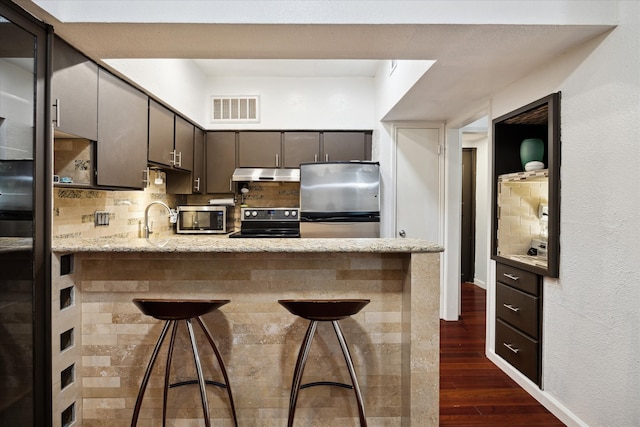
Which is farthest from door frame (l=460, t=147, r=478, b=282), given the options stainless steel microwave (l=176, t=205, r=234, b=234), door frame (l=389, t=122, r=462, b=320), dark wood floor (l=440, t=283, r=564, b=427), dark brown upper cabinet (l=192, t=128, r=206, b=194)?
dark brown upper cabinet (l=192, t=128, r=206, b=194)

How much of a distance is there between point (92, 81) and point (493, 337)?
349 cm

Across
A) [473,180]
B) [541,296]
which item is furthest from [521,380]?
[473,180]

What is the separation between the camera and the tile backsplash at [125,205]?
2391 mm

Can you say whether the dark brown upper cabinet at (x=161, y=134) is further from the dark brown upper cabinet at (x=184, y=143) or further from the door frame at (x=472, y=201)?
the door frame at (x=472, y=201)

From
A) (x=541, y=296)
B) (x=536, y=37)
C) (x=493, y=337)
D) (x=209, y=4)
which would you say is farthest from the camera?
(x=493, y=337)

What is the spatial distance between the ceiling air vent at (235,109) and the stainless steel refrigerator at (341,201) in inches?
43.4

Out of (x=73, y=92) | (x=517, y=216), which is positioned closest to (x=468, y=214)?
(x=517, y=216)

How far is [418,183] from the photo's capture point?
13.4 ft

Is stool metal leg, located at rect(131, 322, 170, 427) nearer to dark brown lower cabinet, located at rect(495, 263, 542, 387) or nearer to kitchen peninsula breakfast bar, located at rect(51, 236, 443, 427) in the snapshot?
kitchen peninsula breakfast bar, located at rect(51, 236, 443, 427)

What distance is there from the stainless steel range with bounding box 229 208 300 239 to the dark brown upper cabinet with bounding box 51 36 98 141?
2.20 meters

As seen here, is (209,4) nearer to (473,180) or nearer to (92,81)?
(92,81)

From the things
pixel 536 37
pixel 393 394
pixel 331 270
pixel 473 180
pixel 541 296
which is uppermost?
pixel 536 37

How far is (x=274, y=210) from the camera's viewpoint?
4348 mm

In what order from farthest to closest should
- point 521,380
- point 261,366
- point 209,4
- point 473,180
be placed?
point 473,180 → point 521,380 → point 261,366 → point 209,4
